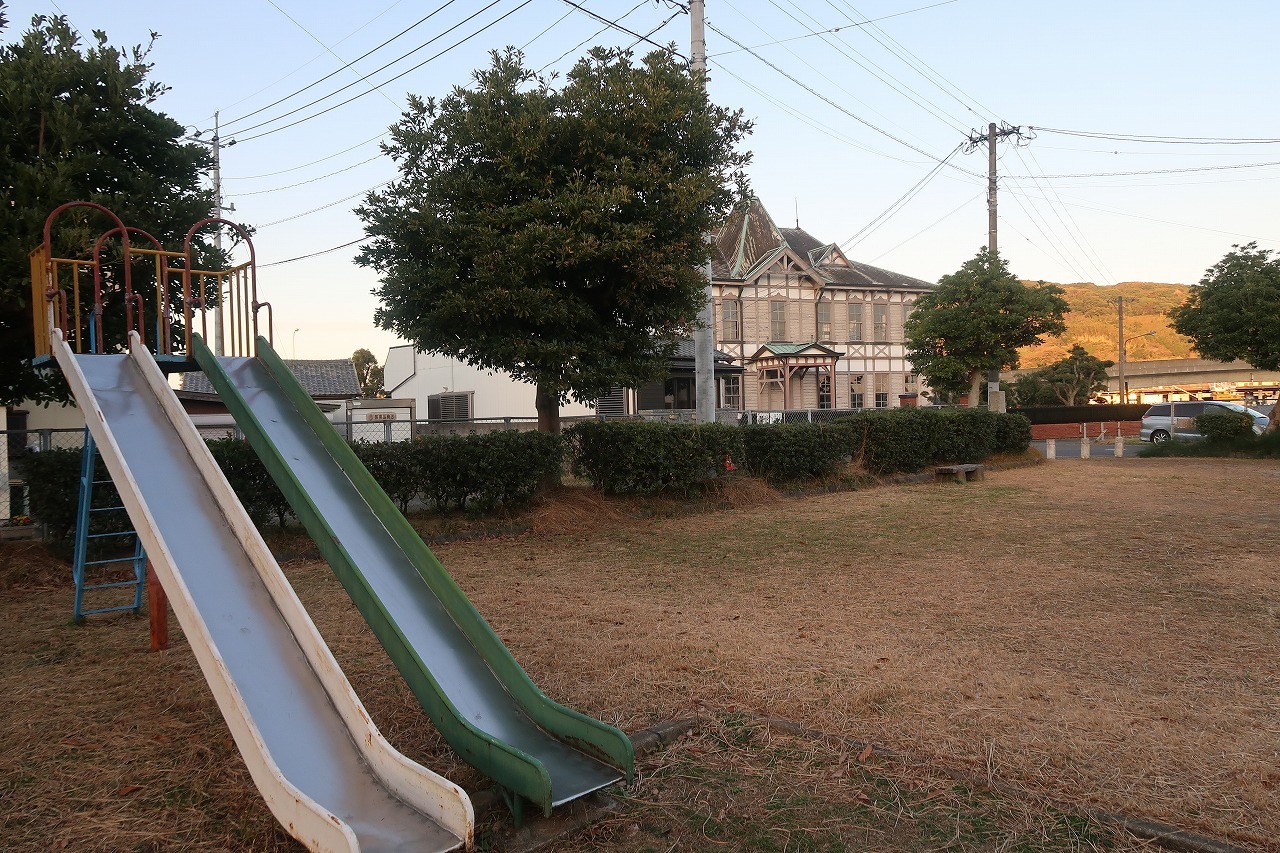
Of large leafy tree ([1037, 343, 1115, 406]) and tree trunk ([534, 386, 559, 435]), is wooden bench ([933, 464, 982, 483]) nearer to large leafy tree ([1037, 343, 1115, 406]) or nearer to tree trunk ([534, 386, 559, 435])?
tree trunk ([534, 386, 559, 435])

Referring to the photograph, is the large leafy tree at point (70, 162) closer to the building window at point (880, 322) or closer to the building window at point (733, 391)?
the building window at point (733, 391)

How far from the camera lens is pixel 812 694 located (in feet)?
15.7

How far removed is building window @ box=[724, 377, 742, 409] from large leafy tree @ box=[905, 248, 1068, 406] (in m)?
8.72

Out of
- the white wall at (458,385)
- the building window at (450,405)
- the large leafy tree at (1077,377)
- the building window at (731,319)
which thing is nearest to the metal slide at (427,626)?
the white wall at (458,385)

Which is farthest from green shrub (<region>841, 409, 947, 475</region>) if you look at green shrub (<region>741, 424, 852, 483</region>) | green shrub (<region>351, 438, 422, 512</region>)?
green shrub (<region>351, 438, 422, 512</region>)

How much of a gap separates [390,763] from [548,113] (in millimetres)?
9344

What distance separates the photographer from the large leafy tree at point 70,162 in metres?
8.00

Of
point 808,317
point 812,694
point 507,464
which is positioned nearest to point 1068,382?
point 808,317

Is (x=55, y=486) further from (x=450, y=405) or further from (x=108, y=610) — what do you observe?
(x=450, y=405)

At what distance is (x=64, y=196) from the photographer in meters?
8.14

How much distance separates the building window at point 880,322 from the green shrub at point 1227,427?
14.4m

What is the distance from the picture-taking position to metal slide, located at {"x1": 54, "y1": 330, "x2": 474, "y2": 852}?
10.2 feet

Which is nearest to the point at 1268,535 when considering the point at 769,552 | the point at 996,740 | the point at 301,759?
the point at 769,552

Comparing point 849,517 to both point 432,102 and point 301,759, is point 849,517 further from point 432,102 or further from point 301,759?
point 301,759
